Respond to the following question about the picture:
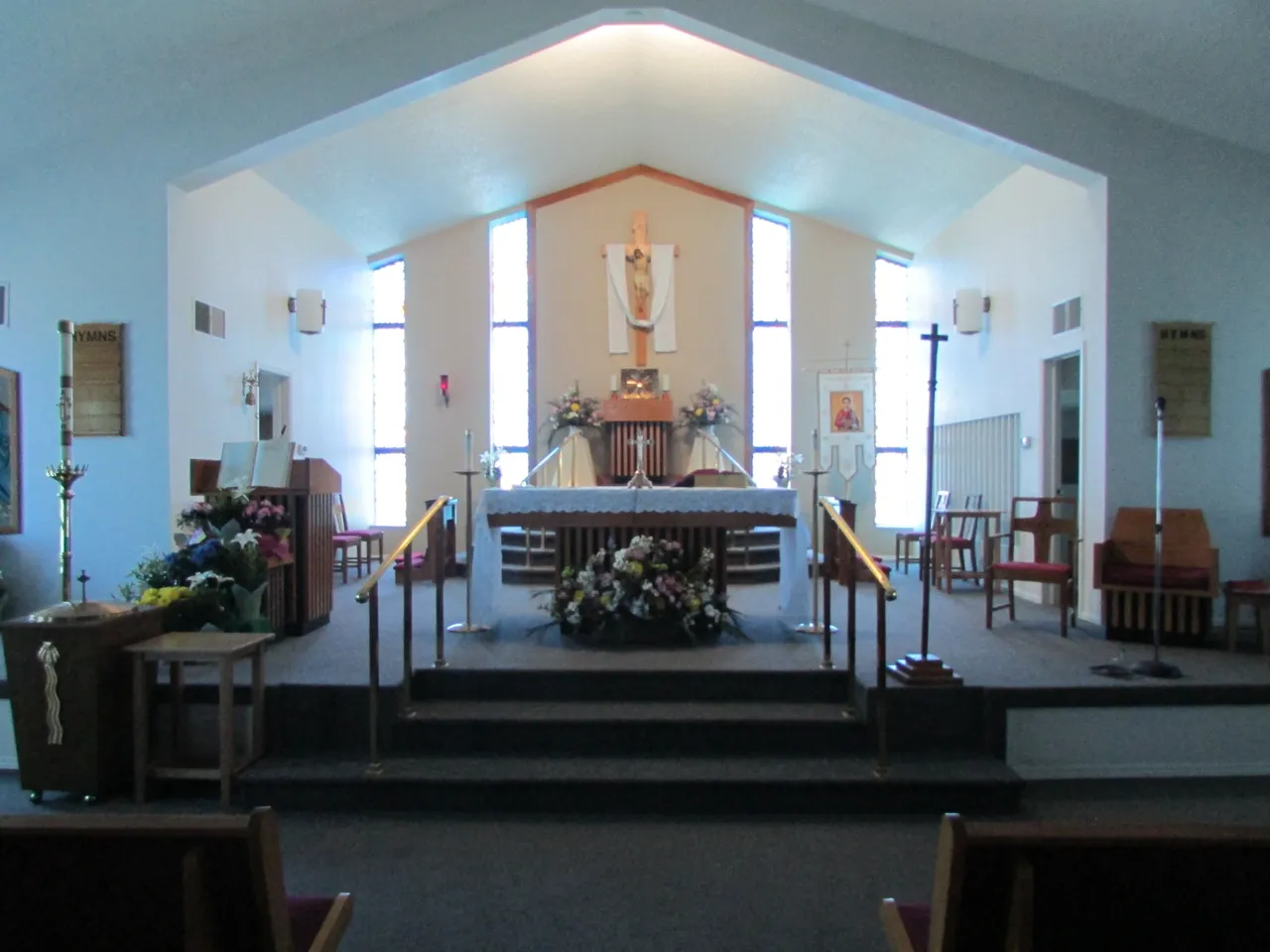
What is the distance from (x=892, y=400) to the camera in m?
9.66

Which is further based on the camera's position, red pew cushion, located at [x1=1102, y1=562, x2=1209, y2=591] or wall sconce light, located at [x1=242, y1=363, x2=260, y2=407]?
wall sconce light, located at [x1=242, y1=363, x2=260, y2=407]

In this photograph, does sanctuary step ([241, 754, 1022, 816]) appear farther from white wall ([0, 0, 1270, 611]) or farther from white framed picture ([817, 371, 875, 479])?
white framed picture ([817, 371, 875, 479])

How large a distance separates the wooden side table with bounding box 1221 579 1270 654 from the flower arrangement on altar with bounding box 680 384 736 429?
5.38 m

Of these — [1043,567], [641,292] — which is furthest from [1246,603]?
[641,292]

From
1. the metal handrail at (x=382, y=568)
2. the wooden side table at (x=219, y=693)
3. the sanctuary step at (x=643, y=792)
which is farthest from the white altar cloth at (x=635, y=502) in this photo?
the sanctuary step at (x=643, y=792)

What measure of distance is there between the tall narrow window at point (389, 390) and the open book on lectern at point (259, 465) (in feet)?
15.5

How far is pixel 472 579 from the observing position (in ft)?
17.1

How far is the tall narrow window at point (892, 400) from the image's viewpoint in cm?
959

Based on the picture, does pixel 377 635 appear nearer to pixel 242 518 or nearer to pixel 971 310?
pixel 242 518

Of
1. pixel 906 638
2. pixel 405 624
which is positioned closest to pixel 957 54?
pixel 906 638

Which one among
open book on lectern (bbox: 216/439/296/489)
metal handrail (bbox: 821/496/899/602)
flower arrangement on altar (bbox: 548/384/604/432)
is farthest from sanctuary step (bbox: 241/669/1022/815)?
flower arrangement on altar (bbox: 548/384/604/432)

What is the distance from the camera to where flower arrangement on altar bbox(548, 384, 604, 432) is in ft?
30.4

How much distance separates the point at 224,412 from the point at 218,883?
5.37 metres

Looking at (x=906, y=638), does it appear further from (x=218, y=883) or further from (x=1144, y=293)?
(x=218, y=883)
